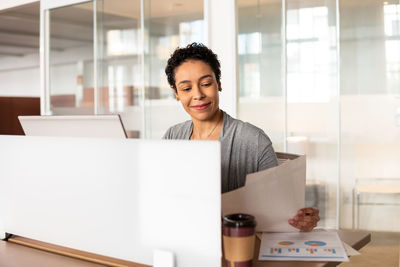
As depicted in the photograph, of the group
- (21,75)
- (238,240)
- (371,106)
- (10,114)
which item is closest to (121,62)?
(10,114)

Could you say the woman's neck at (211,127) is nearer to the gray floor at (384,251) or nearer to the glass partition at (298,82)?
the glass partition at (298,82)

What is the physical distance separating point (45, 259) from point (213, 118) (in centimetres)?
93

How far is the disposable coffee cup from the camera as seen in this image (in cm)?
107

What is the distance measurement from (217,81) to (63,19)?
3768 mm

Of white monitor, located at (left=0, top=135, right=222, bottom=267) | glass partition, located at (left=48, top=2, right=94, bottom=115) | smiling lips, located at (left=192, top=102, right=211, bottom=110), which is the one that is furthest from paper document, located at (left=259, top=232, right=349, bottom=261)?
glass partition, located at (left=48, top=2, right=94, bottom=115)

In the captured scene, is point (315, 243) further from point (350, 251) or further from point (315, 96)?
point (315, 96)

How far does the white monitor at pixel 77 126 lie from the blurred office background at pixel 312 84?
235 cm

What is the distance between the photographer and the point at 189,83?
70.9 inches

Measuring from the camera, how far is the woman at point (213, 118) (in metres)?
1.81

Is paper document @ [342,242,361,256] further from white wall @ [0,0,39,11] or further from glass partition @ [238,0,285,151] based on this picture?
white wall @ [0,0,39,11]

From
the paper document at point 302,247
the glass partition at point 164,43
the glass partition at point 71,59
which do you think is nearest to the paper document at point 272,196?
the paper document at point 302,247

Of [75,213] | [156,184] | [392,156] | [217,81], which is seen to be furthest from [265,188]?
[392,156]

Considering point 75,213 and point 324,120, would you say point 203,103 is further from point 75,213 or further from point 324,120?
point 324,120

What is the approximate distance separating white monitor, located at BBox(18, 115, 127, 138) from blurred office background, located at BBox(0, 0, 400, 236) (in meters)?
2.35
